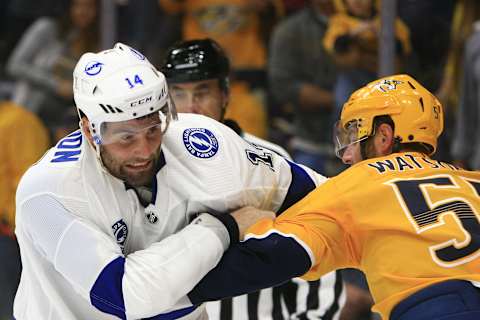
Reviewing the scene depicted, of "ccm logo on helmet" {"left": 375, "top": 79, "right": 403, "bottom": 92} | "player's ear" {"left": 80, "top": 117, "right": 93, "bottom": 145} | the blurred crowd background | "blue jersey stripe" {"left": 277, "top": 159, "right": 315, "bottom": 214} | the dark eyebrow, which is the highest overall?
"ccm logo on helmet" {"left": 375, "top": 79, "right": 403, "bottom": 92}

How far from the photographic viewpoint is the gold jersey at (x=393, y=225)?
88.1 inches

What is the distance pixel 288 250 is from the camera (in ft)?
7.63

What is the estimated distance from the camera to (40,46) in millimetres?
4820

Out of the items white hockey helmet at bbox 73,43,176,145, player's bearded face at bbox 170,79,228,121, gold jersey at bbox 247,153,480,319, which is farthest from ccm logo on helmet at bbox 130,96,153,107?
player's bearded face at bbox 170,79,228,121

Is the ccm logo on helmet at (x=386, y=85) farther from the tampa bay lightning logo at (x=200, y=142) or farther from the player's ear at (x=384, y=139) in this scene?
the tampa bay lightning logo at (x=200, y=142)

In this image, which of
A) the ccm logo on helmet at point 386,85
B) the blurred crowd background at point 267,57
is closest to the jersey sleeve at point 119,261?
the ccm logo on helmet at point 386,85

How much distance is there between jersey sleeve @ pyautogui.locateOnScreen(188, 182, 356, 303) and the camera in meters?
2.33

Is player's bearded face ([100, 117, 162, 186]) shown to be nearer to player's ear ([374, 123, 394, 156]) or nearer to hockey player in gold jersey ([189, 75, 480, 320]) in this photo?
hockey player in gold jersey ([189, 75, 480, 320])

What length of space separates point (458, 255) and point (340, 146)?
51 centimetres

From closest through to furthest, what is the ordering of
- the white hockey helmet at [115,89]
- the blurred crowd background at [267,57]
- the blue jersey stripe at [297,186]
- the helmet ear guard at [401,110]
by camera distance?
the white hockey helmet at [115,89]
the helmet ear guard at [401,110]
the blue jersey stripe at [297,186]
the blurred crowd background at [267,57]

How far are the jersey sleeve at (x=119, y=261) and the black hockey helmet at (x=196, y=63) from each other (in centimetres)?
110

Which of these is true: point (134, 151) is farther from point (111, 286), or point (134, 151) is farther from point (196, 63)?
point (196, 63)

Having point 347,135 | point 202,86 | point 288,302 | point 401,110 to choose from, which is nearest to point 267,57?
point 202,86

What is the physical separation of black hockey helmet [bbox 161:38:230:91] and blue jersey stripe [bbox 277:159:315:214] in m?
0.71
